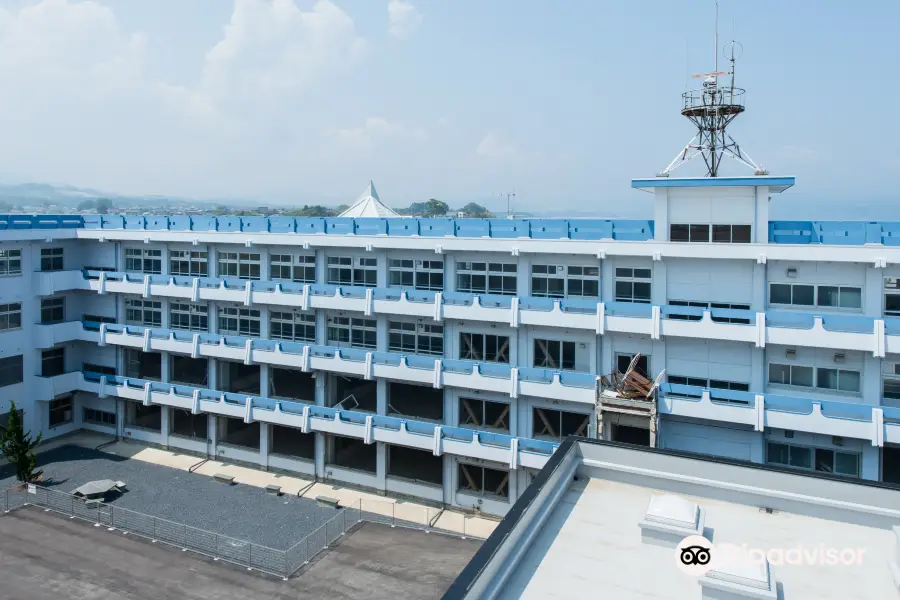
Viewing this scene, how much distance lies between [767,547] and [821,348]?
1202cm

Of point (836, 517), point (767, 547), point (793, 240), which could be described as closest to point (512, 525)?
point (767, 547)

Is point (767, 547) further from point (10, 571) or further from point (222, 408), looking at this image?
point (222, 408)

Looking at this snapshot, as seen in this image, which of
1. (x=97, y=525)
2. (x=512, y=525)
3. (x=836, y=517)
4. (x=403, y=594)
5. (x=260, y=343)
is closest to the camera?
(x=512, y=525)

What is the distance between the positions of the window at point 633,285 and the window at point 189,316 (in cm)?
2118

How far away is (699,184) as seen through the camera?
24.6m

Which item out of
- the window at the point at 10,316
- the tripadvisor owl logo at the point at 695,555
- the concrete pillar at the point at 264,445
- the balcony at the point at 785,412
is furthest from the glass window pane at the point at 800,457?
the window at the point at 10,316

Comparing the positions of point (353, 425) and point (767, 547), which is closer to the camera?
point (767, 547)

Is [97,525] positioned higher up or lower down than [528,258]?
lower down

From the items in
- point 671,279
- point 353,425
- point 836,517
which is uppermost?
point 671,279

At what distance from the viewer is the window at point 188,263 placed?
35.5 m

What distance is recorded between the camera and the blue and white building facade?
23.1m

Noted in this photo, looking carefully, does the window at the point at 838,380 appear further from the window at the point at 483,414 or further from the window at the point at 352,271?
the window at the point at 352,271

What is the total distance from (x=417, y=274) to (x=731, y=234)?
12.9 meters

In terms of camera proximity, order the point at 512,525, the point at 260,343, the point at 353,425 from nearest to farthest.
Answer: the point at 512,525, the point at 353,425, the point at 260,343
